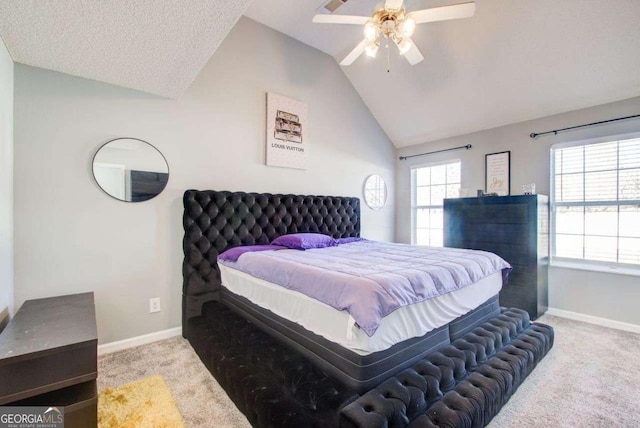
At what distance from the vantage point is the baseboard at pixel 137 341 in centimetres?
247

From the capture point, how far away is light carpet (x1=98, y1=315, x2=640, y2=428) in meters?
1.68

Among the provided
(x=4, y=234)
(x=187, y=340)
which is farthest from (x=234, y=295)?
(x=4, y=234)

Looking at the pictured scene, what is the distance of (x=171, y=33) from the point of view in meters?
1.80

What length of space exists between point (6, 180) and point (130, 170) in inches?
30.6

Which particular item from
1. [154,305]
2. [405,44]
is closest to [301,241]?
[154,305]

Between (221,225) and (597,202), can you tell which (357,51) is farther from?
(597,202)

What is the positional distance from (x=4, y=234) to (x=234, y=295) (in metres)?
1.66

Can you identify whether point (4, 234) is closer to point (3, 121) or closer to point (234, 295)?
point (3, 121)

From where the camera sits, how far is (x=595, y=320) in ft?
10.3

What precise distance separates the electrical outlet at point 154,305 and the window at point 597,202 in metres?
4.67

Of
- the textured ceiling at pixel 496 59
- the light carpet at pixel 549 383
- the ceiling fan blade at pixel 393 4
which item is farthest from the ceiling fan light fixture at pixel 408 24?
the light carpet at pixel 549 383
